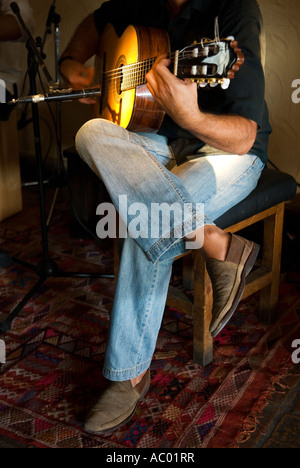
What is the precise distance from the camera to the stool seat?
4.49 ft

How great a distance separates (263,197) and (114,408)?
2.25 feet

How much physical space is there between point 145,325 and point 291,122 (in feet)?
4.06

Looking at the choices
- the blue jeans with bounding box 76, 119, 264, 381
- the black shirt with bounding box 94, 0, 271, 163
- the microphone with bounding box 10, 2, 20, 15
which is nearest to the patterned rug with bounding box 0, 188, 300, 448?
the blue jeans with bounding box 76, 119, 264, 381

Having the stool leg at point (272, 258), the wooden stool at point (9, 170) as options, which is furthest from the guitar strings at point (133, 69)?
the wooden stool at point (9, 170)

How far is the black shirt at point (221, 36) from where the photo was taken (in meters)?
1.21

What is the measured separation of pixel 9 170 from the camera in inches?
97.2

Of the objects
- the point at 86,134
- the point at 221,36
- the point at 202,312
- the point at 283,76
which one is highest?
the point at 221,36

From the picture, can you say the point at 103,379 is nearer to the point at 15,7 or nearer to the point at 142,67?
the point at 142,67

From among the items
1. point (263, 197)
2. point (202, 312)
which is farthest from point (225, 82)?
point (202, 312)

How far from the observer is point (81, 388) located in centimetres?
137

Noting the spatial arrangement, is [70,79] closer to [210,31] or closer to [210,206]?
[210,31]

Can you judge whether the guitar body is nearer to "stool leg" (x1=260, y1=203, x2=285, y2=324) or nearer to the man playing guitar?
the man playing guitar

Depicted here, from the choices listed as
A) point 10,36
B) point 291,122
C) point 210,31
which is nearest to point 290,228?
point 291,122

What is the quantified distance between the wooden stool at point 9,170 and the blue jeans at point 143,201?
1.25 m
